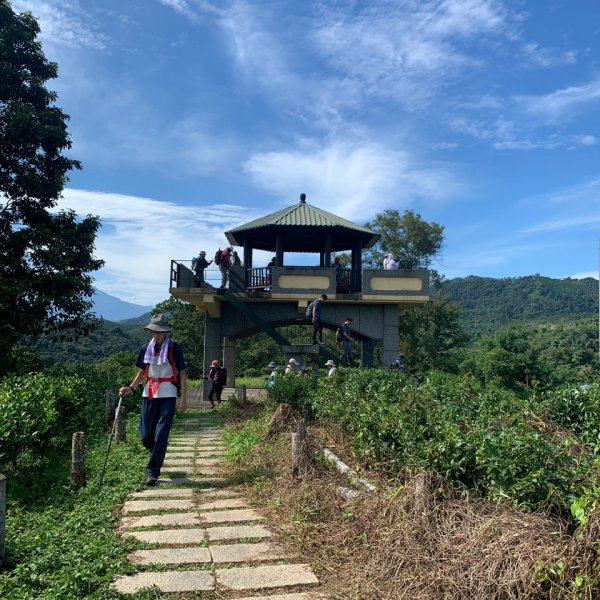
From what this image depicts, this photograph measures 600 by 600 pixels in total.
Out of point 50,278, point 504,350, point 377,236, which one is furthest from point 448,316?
point 50,278

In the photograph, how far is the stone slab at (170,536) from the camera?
4172 mm

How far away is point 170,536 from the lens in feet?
14.1

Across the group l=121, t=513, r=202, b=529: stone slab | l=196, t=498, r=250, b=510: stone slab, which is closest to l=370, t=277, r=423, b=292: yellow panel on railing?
l=196, t=498, r=250, b=510: stone slab

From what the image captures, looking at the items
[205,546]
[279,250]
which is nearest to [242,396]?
Answer: [279,250]

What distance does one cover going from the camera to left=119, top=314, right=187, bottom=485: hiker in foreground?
5845 mm

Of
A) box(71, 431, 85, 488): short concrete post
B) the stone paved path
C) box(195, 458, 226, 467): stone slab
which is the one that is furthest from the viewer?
box(195, 458, 226, 467): stone slab

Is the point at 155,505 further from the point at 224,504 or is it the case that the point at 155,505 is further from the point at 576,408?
the point at 576,408

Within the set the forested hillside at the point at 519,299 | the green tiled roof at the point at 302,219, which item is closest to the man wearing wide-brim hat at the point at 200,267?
the green tiled roof at the point at 302,219

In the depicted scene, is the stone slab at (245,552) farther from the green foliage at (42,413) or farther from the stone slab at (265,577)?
the green foliage at (42,413)

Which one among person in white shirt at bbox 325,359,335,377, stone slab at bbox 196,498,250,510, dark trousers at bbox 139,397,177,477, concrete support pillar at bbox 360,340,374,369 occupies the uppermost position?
concrete support pillar at bbox 360,340,374,369

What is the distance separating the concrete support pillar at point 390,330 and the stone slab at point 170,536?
1213 centimetres

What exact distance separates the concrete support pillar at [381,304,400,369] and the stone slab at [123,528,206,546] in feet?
39.8

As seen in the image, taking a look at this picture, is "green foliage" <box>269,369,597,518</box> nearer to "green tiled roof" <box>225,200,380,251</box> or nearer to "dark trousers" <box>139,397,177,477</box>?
"dark trousers" <box>139,397,177,477</box>

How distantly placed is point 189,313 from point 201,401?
23521 millimetres
